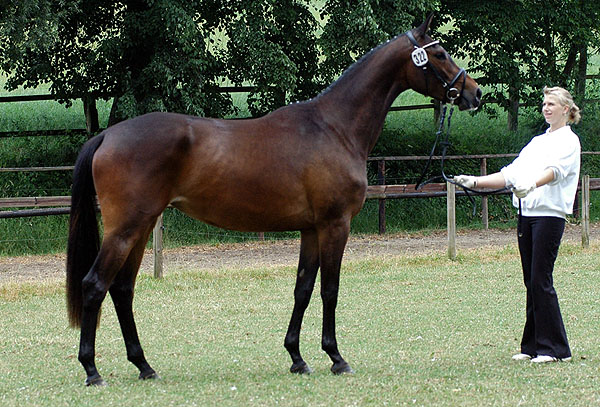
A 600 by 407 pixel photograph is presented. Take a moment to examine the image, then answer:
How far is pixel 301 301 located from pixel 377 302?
361 cm

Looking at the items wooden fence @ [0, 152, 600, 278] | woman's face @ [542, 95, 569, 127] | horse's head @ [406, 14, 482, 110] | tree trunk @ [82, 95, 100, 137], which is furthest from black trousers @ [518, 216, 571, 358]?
tree trunk @ [82, 95, 100, 137]

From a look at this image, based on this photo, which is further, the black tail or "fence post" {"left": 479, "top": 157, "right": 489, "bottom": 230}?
"fence post" {"left": 479, "top": 157, "right": 489, "bottom": 230}

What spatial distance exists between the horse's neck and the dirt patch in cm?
639

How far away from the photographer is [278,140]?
228 inches

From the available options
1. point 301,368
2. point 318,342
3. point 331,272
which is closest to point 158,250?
point 318,342

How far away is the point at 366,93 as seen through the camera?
611 cm

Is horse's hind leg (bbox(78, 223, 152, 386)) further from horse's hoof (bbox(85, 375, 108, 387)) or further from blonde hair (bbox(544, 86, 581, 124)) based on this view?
blonde hair (bbox(544, 86, 581, 124))

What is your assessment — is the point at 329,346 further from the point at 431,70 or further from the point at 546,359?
the point at 431,70

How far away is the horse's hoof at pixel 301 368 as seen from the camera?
5.95m

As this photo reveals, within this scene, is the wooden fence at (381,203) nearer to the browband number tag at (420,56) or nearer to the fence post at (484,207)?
the fence post at (484,207)

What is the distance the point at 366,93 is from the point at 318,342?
2.38 metres

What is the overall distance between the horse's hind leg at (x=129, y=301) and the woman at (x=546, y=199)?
7.78ft

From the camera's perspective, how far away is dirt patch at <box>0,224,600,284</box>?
40.7ft

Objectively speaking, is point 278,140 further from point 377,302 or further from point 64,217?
point 64,217
